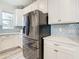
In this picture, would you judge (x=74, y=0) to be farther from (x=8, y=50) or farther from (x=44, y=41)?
(x=8, y=50)

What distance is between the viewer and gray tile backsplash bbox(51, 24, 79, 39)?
7.11 feet

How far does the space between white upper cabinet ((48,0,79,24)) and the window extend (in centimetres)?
290

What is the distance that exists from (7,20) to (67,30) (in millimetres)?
3454

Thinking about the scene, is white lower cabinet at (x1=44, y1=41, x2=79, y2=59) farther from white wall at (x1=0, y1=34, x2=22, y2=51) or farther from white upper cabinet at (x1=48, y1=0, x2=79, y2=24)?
white wall at (x1=0, y1=34, x2=22, y2=51)

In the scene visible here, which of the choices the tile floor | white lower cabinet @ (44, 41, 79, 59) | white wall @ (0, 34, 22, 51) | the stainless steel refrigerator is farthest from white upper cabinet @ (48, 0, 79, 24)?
white wall @ (0, 34, 22, 51)

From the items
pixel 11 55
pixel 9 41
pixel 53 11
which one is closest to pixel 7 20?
pixel 9 41

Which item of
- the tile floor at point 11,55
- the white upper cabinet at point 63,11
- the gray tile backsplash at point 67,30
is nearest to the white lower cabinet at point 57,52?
the gray tile backsplash at point 67,30

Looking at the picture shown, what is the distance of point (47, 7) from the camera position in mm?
2604

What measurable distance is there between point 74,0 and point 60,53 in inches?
46.9

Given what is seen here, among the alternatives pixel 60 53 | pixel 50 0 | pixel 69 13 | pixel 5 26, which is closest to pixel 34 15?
pixel 50 0

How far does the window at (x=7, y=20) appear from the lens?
447 centimetres

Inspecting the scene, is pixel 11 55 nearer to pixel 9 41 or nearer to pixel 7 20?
pixel 9 41

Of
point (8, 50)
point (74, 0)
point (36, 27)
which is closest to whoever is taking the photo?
point (74, 0)

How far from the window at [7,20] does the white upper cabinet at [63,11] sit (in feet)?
9.51
